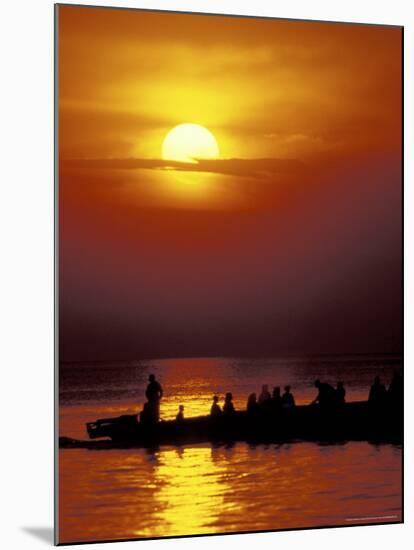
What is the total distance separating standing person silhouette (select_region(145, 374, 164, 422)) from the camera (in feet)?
24.2

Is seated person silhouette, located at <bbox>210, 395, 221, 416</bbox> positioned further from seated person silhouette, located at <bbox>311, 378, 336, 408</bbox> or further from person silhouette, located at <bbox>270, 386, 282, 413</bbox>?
seated person silhouette, located at <bbox>311, 378, 336, 408</bbox>

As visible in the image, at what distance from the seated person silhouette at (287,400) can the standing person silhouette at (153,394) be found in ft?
2.40

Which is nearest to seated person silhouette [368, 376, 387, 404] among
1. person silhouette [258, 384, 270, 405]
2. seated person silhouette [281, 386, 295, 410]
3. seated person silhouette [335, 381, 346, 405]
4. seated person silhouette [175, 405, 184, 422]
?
seated person silhouette [335, 381, 346, 405]

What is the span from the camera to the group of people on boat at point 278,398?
7.39 metres

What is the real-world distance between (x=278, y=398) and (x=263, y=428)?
189 millimetres

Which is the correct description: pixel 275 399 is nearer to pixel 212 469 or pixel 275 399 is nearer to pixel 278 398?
pixel 278 398

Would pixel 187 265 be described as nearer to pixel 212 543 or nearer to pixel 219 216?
pixel 219 216

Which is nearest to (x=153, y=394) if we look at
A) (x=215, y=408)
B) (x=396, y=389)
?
(x=215, y=408)

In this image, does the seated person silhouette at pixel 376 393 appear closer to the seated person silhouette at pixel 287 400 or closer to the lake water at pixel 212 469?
the lake water at pixel 212 469

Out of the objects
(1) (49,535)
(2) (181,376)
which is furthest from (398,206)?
(1) (49,535)

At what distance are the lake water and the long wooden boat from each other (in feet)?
0.14

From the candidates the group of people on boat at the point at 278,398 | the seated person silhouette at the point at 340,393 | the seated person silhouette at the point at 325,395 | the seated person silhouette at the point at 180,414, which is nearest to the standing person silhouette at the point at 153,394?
the group of people on boat at the point at 278,398

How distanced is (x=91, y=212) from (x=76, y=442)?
1241mm

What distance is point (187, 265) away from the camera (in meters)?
7.44
